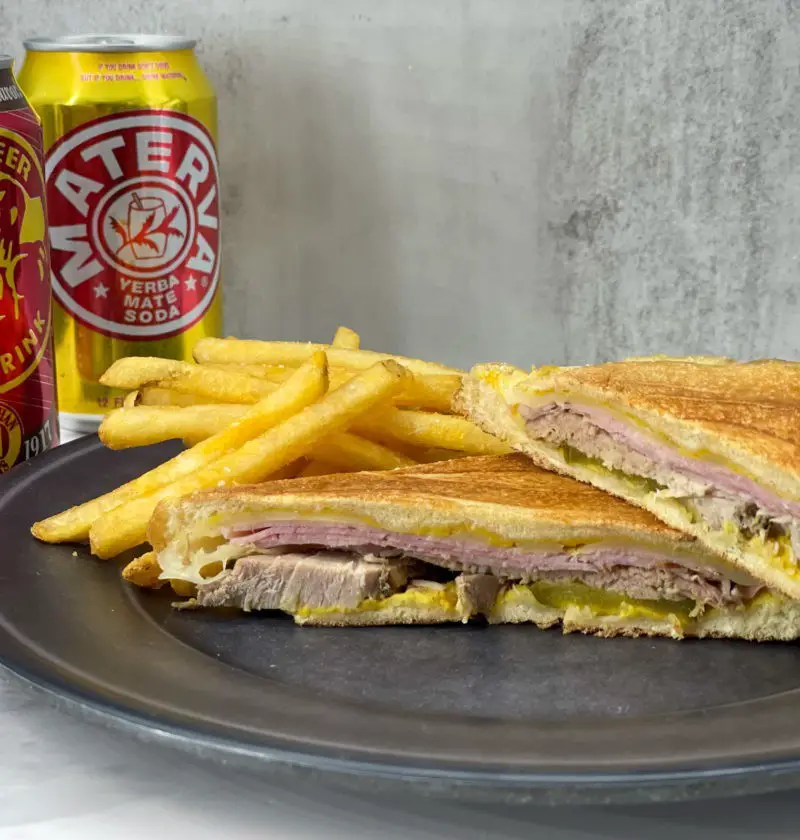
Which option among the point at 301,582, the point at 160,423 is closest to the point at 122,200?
the point at 160,423

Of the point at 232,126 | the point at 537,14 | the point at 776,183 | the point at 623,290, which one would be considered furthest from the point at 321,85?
the point at 776,183

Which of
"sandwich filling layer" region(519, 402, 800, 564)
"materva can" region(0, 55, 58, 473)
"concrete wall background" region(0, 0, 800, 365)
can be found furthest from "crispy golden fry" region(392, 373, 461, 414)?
"concrete wall background" region(0, 0, 800, 365)

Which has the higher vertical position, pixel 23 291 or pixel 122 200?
pixel 122 200

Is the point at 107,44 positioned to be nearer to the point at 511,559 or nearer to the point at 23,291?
the point at 23,291

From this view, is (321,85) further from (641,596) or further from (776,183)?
(641,596)

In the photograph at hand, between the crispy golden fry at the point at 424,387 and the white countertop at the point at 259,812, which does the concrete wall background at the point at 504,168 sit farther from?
the white countertop at the point at 259,812

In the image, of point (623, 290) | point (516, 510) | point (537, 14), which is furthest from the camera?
point (623, 290)

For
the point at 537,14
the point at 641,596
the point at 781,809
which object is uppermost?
the point at 537,14

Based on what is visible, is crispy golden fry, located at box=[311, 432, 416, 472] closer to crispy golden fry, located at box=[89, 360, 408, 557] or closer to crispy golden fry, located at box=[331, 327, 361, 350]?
crispy golden fry, located at box=[89, 360, 408, 557]
